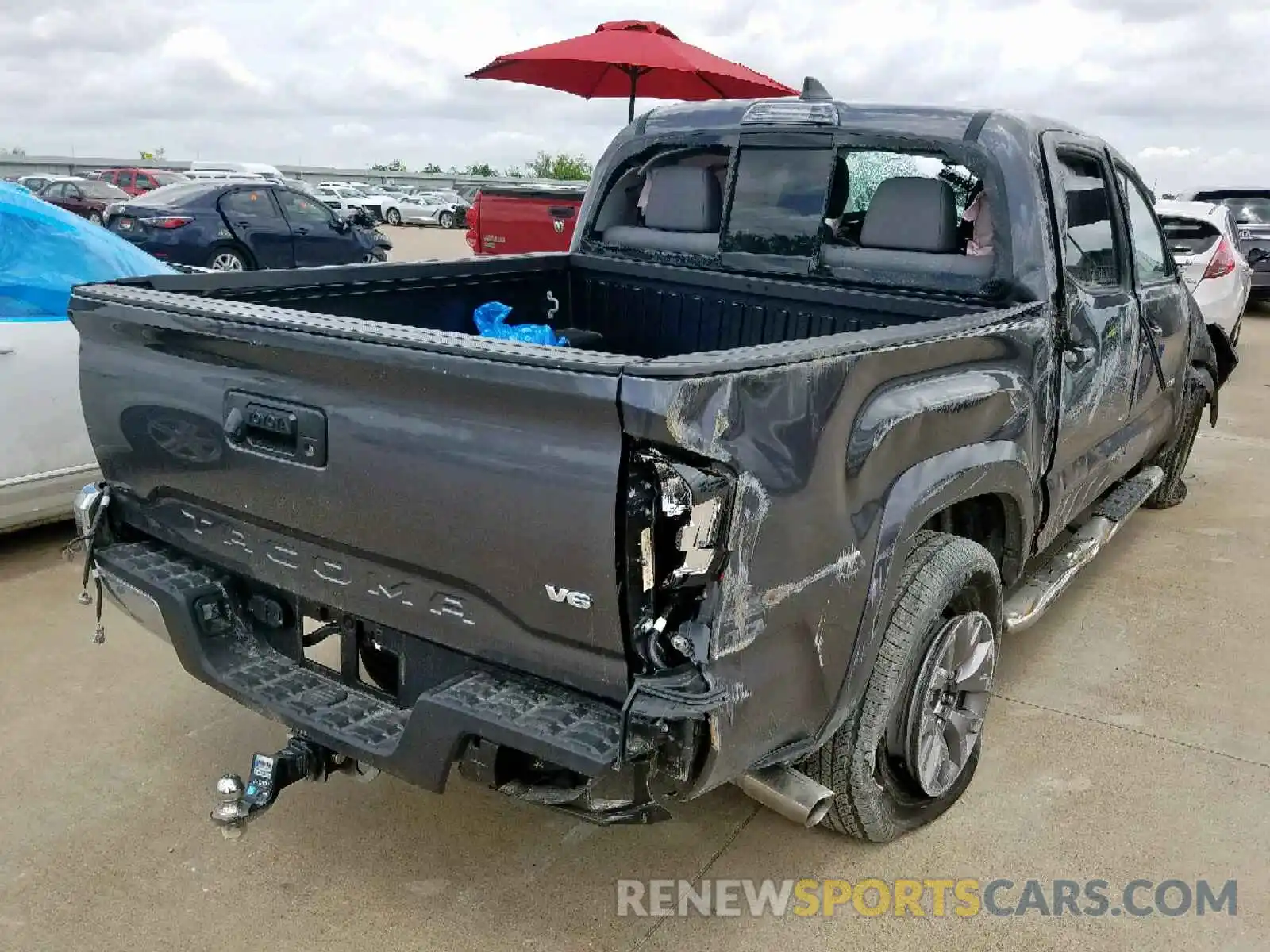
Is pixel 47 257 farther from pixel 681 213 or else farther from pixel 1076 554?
pixel 1076 554

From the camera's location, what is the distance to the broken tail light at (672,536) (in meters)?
1.90

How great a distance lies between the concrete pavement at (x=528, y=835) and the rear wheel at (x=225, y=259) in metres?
10.4

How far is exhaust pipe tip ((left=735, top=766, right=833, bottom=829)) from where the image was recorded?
239 cm

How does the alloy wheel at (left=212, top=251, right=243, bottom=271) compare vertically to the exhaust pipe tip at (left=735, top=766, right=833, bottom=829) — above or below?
below

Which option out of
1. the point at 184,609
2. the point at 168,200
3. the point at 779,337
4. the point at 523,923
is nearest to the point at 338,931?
the point at 523,923

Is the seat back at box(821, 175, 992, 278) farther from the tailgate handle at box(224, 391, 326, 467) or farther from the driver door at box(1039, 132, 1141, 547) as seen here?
the tailgate handle at box(224, 391, 326, 467)

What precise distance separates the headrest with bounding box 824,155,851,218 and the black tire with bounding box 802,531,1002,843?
139 cm

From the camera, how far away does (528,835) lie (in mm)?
2967

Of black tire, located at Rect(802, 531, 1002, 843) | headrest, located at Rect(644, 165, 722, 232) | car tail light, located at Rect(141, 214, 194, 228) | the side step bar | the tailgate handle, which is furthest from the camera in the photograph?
car tail light, located at Rect(141, 214, 194, 228)

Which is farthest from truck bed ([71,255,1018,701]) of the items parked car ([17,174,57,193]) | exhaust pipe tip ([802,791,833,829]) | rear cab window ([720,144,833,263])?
parked car ([17,174,57,193])

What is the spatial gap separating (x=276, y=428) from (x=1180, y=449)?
17.0 ft

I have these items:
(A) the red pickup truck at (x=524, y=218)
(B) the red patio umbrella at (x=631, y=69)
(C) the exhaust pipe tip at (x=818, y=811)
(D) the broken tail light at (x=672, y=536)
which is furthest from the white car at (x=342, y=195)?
(D) the broken tail light at (x=672, y=536)

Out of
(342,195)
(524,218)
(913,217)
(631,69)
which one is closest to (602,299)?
(913,217)

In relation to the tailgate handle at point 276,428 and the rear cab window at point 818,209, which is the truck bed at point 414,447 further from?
the rear cab window at point 818,209
